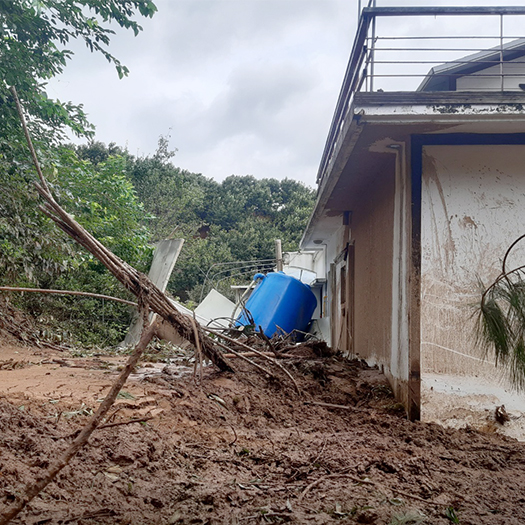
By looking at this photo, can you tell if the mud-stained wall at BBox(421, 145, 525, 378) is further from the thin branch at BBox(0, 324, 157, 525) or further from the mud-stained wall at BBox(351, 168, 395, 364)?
the thin branch at BBox(0, 324, 157, 525)

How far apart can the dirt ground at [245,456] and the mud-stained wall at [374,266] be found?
751 mm

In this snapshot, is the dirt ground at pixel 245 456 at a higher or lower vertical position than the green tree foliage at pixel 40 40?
lower

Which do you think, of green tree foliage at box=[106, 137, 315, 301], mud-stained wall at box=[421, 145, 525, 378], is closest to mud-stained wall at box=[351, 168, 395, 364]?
mud-stained wall at box=[421, 145, 525, 378]

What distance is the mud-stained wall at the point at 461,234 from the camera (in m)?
4.54

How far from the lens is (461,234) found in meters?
4.66

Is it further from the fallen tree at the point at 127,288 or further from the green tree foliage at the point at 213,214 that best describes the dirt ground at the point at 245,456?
the green tree foliage at the point at 213,214

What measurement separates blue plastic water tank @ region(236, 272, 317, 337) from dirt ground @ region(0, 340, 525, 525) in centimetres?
468

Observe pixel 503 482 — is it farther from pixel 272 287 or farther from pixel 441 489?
pixel 272 287

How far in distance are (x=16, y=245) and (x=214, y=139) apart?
26027 millimetres

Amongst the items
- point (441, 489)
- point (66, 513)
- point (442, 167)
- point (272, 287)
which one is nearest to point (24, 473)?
point (66, 513)

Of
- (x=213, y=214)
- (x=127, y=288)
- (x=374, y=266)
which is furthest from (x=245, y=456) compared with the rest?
(x=213, y=214)

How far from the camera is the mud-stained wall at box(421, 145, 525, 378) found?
4.54 meters

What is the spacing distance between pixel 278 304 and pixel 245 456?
6951 millimetres

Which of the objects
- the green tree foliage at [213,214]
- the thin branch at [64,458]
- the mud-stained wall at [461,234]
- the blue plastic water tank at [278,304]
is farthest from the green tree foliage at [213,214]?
the thin branch at [64,458]
